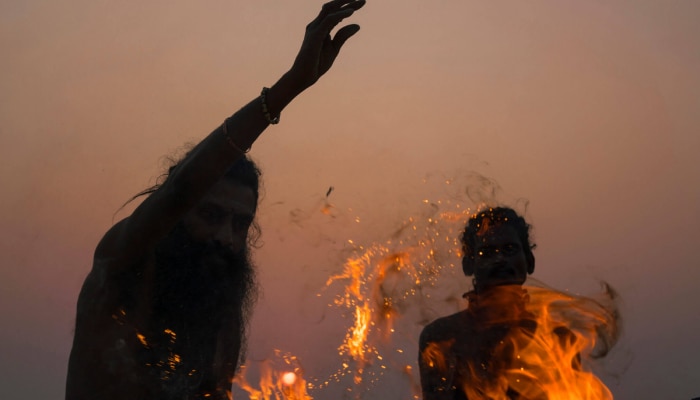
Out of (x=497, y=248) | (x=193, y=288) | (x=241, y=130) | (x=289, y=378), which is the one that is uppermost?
(x=497, y=248)

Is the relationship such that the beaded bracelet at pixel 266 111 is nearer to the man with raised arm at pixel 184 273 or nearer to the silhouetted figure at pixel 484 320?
the man with raised arm at pixel 184 273

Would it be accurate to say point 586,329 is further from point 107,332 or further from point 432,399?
point 107,332

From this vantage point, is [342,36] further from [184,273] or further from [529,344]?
[529,344]

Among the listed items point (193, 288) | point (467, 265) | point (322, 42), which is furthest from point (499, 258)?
point (322, 42)

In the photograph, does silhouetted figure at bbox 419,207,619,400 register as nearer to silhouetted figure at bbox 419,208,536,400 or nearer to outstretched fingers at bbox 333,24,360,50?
silhouetted figure at bbox 419,208,536,400

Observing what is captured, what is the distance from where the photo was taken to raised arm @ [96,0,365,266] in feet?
10.7

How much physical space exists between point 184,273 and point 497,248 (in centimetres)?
259

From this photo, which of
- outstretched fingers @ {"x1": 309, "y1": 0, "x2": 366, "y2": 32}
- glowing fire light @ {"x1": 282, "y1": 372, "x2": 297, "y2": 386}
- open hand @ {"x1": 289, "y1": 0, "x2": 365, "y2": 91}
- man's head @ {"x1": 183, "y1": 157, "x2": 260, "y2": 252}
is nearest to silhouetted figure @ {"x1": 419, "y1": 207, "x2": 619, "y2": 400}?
glowing fire light @ {"x1": 282, "y1": 372, "x2": 297, "y2": 386}

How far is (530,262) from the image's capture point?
579 centimetres

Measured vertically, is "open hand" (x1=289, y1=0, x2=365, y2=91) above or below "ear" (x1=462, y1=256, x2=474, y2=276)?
above

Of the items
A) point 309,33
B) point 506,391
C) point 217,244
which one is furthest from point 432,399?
point 309,33

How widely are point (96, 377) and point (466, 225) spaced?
10.2ft

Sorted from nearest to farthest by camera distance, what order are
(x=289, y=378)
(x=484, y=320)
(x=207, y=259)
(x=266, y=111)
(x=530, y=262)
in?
(x=266, y=111) → (x=207, y=259) → (x=289, y=378) → (x=484, y=320) → (x=530, y=262)

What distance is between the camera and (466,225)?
18.7ft
